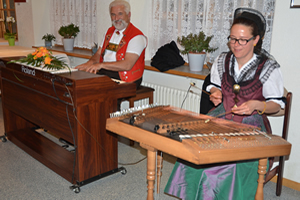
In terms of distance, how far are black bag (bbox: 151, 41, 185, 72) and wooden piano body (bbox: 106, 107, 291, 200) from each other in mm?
1599

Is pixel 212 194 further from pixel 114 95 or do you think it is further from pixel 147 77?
pixel 147 77

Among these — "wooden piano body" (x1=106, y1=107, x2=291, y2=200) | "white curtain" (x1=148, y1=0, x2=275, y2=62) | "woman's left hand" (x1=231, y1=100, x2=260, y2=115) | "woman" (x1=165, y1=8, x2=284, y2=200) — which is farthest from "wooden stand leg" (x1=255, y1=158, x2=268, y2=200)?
"white curtain" (x1=148, y1=0, x2=275, y2=62)

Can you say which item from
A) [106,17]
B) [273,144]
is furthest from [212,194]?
[106,17]

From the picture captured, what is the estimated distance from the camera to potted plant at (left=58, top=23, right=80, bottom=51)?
4.81 m

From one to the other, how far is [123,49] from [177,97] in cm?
77

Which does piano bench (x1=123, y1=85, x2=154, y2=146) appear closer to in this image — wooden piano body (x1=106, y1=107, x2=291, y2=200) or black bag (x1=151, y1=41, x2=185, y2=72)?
black bag (x1=151, y1=41, x2=185, y2=72)

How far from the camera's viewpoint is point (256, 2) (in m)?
2.83

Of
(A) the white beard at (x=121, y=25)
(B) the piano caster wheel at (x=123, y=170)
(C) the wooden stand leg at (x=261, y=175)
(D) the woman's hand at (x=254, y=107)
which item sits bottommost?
(B) the piano caster wheel at (x=123, y=170)

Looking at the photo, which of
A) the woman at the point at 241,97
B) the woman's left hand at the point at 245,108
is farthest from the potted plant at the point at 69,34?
the woman's left hand at the point at 245,108

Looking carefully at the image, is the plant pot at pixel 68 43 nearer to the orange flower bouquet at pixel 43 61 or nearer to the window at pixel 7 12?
the window at pixel 7 12

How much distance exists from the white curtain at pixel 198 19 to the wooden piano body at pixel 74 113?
1.26 meters

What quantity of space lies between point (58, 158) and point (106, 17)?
2.18 metres

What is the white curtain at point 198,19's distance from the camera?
9.41 ft

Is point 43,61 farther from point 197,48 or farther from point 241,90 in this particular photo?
point 241,90
